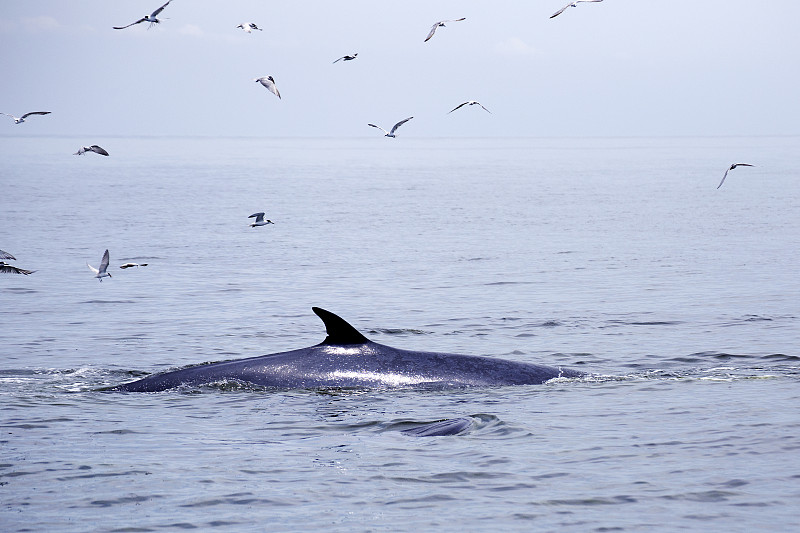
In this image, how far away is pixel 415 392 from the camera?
12.7 metres

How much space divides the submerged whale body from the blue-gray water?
0.22m

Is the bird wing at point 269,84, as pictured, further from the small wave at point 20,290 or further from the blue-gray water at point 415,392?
the small wave at point 20,290

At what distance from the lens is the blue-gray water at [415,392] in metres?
9.20

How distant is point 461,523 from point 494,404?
362 centimetres

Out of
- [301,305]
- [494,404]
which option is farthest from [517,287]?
[494,404]

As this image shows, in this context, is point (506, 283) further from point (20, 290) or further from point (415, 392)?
point (415, 392)

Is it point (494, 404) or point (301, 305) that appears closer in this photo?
point (494, 404)

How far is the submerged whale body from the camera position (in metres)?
12.8

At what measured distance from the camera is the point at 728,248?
103ft

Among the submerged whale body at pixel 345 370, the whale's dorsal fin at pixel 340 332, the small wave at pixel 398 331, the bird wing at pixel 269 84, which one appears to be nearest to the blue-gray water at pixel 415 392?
the small wave at pixel 398 331

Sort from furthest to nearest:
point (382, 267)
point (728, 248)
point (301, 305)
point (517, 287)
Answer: point (728, 248)
point (382, 267)
point (517, 287)
point (301, 305)

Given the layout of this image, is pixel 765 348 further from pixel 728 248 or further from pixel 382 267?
pixel 728 248

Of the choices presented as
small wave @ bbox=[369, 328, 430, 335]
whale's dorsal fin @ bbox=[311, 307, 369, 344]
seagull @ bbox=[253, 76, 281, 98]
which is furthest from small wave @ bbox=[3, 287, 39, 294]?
whale's dorsal fin @ bbox=[311, 307, 369, 344]

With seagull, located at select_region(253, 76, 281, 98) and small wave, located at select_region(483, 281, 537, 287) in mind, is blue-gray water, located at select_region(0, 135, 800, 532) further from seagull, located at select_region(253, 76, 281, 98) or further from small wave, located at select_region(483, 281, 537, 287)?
seagull, located at select_region(253, 76, 281, 98)
